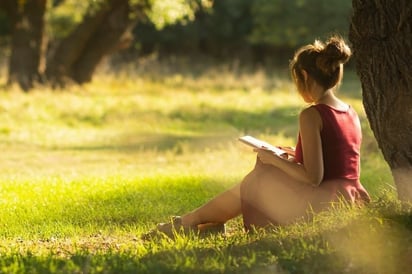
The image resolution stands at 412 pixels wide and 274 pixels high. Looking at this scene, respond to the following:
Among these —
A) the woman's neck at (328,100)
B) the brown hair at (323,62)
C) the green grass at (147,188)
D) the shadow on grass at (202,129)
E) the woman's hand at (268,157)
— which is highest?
the brown hair at (323,62)

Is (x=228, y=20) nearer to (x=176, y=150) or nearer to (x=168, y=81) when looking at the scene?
(x=168, y=81)

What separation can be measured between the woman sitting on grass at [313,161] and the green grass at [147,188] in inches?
8.4

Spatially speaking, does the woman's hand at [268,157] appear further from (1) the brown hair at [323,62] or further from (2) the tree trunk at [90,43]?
(2) the tree trunk at [90,43]

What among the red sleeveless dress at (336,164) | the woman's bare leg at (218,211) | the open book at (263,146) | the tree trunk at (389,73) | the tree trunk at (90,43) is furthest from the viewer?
the tree trunk at (90,43)

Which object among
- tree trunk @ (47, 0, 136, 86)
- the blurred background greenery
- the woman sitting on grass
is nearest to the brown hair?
the woman sitting on grass

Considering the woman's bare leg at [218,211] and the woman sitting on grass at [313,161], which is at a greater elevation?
the woman sitting on grass at [313,161]

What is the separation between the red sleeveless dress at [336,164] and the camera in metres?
6.20

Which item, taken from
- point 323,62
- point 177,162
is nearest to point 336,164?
point 323,62

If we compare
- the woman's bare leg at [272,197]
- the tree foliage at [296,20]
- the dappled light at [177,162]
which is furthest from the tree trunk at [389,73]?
the tree foliage at [296,20]

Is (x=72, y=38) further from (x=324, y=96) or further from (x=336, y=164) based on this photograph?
(x=336, y=164)

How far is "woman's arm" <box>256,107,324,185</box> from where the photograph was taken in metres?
6.08

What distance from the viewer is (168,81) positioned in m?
24.8

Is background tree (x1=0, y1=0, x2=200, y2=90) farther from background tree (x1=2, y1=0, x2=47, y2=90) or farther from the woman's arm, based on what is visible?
the woman's arm

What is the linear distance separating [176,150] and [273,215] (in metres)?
7.32
